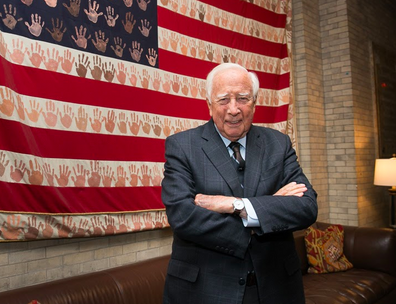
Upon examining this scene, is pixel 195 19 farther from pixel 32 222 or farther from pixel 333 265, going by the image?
pixel 333 265

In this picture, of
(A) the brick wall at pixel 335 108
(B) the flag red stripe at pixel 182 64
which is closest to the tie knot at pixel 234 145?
(B) the flag red stripe at pixel 182 64

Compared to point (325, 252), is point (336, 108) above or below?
above

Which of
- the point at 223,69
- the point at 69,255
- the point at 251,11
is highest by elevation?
the point at 251,11

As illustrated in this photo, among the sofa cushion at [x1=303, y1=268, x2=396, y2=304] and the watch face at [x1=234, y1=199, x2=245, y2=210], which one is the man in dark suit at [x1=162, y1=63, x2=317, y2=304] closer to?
the watch face at [x1=234, y1=199, x2=245, y2=210]

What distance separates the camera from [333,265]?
3.96 m

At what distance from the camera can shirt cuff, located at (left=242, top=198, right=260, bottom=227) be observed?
61.0 inches

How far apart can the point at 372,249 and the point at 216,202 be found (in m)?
3.13

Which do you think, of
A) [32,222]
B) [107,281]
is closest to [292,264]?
[107,281]

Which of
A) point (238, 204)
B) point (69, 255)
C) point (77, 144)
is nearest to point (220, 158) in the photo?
point (238, 204)

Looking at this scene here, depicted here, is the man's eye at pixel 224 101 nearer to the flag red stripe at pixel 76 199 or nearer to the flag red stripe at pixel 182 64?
the flag red stripe at pixel 76 199

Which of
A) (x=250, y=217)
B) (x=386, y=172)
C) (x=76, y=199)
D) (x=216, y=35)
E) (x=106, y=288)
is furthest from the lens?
(x=386, y=172)

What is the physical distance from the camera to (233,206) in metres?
1.56

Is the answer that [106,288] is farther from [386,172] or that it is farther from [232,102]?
[386,172]

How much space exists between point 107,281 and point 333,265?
2376 mm
